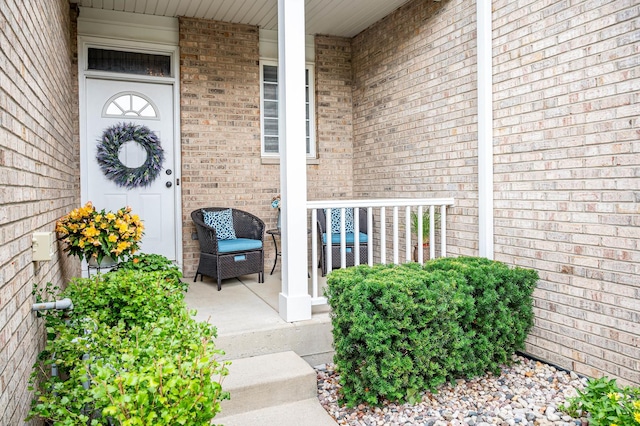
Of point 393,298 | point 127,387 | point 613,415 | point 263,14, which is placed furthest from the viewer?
point 263,14

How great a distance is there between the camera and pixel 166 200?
533cm

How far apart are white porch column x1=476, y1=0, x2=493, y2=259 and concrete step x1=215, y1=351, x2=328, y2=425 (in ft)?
5.85

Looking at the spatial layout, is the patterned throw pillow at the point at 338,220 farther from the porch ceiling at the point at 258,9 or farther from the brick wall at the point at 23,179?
the brick wall at the point at 23,179

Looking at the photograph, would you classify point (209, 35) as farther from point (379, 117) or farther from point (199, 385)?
point (199, 385)

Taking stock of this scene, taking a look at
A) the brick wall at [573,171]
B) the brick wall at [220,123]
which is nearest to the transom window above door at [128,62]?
the brick wall at [220,123]

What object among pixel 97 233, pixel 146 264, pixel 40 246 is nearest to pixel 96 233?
pixel 97 233

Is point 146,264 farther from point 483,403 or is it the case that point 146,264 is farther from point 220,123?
point 220,123

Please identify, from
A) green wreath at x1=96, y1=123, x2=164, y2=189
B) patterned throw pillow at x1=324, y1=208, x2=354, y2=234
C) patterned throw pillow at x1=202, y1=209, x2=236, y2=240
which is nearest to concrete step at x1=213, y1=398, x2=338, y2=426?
patterned throw pillow at x1=202, y1=209, x2=236, y2=240

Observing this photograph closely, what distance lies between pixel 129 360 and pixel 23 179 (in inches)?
44.9

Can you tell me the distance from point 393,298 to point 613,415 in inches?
45.1

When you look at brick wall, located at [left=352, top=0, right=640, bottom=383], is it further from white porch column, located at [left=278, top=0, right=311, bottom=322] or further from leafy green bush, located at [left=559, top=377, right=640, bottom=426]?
white porch column, located at [left=278, top=0, right=311, bottom=322]

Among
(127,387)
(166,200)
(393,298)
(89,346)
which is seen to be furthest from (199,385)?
(166,200)

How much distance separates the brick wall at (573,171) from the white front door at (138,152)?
3.53 meters

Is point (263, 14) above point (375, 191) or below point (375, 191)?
above
